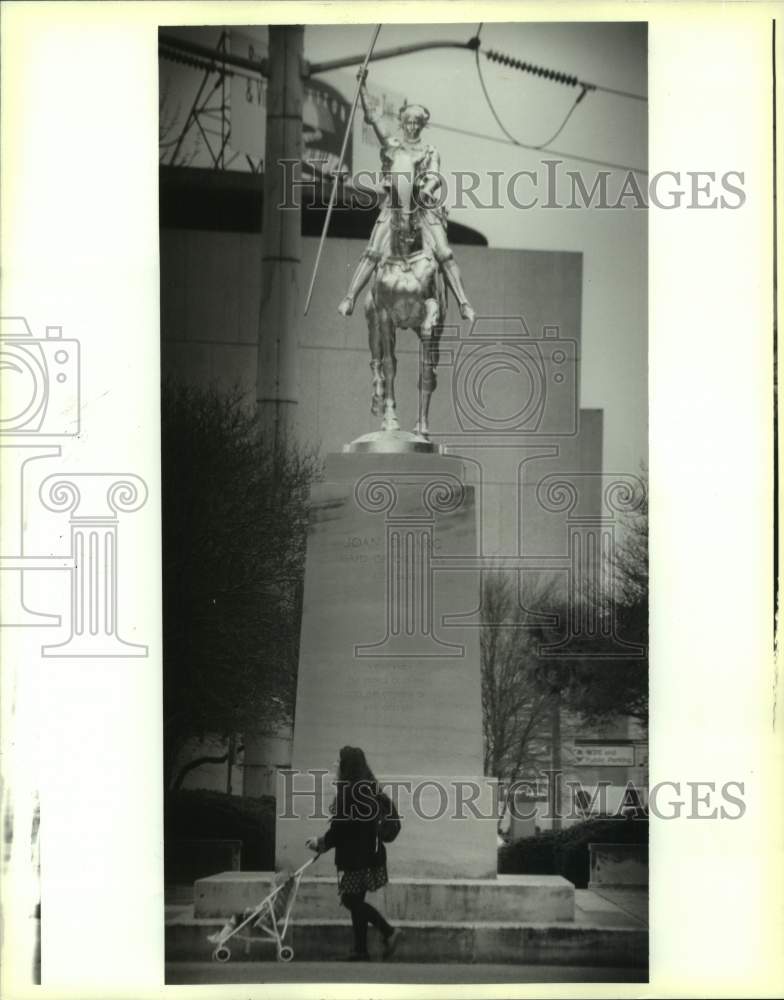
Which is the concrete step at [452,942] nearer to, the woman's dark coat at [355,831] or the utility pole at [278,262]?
the woman's dark coat at [355,831]

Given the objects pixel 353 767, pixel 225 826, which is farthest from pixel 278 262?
pixel 225 826

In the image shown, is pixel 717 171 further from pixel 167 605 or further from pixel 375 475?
pixel 167 605

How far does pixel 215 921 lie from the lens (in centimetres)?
603

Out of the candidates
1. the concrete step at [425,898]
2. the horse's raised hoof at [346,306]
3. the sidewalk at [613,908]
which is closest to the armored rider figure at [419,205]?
the horse's raised hoof at [346,306]

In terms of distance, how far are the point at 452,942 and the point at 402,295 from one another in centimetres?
252

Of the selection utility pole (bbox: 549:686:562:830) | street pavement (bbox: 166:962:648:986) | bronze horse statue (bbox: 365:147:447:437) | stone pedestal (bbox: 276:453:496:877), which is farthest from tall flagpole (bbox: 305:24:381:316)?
street pavement (bbox: 166:962:648:986)

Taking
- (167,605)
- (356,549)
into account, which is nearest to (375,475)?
(356,549)

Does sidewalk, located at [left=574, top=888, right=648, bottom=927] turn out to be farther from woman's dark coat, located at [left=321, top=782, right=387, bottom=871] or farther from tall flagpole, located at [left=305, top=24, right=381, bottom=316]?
tall flagpole, located at [left=305, top=24, right=381, bottom=316]

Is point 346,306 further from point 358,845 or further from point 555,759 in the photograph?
point 358,845

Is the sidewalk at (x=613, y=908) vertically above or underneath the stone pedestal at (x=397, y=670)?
underneath

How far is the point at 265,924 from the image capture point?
6.02 metres

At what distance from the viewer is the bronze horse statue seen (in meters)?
6.15

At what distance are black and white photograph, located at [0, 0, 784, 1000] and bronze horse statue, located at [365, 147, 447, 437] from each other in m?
0.01

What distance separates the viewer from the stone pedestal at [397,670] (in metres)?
6.04
